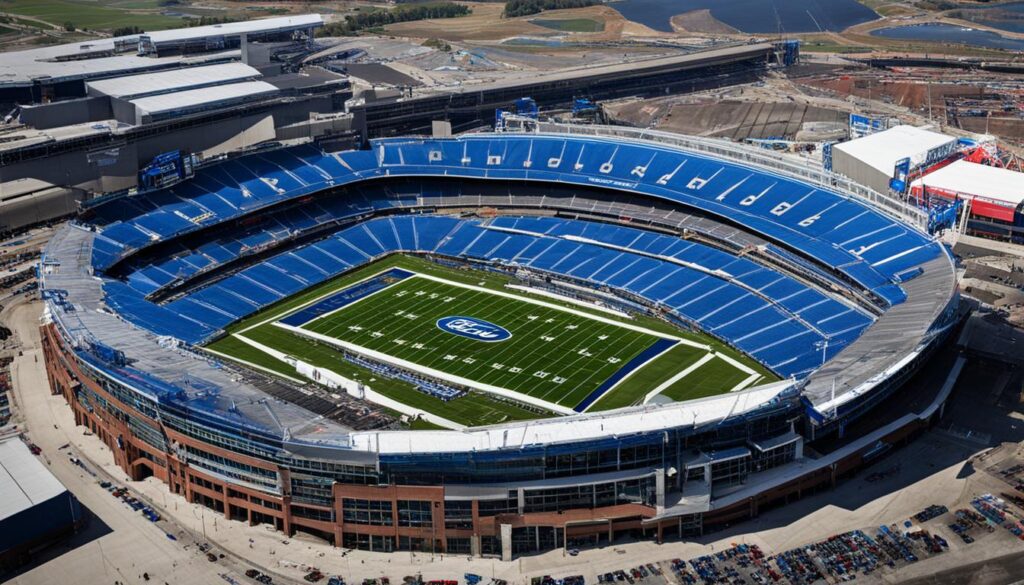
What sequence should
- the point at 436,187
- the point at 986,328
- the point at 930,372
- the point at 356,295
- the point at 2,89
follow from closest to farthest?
the point at 930,372 < the point at 986,328 < the point at 356,295 < the point at 436,187 < the point at 2,89

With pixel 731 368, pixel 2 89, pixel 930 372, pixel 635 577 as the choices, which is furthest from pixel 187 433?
pixel 2 89

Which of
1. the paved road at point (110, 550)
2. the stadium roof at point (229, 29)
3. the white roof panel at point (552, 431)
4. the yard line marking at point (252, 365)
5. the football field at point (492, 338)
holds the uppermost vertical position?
the stadium roof at point (229, 29)

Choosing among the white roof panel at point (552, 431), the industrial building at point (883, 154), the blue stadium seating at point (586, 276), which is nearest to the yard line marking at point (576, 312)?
the blue stadium seating at point (586, 276)

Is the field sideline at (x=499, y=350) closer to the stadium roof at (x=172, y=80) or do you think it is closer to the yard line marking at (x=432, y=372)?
the yard line marking at (x=432, y=372)

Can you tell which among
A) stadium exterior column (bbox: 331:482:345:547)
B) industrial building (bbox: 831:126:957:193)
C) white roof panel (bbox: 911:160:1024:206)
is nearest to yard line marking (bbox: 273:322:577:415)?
stadium exterior column (bbox: 331:482:345:547)

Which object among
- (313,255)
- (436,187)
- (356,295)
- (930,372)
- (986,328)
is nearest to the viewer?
(930,372)

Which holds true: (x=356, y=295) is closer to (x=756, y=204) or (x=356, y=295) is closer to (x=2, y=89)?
(x=756, y=204)

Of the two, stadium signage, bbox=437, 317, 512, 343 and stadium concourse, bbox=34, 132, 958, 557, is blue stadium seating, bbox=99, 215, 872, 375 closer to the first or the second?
stadium concourse, bbox=34, 132, 958, 557
